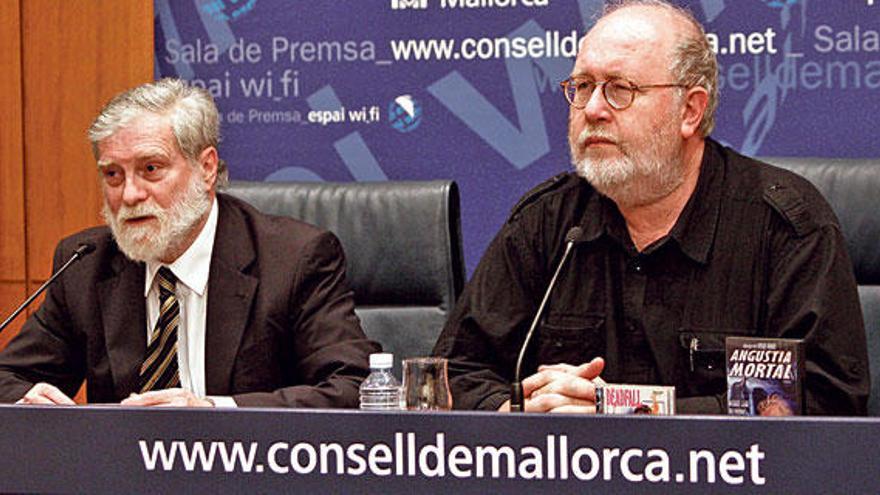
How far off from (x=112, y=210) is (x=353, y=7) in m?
1.16

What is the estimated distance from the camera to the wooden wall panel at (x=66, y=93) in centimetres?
377

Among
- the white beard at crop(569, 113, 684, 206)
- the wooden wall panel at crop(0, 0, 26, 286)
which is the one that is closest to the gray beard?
the white beard at crop(569, 113, 684, 206)

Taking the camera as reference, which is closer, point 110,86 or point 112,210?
point 112,210

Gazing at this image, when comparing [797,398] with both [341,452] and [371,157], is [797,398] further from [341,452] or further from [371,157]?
[371,157]

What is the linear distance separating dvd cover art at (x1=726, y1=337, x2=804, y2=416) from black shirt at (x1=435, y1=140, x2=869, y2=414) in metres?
0.43

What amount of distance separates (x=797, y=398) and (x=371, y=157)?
82.6 inches

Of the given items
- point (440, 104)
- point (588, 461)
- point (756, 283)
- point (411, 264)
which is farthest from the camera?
point (440, 104)

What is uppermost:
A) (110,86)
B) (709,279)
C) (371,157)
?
(110,86)

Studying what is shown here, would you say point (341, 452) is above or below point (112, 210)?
below

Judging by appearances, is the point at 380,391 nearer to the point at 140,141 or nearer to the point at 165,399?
the point at 165,399

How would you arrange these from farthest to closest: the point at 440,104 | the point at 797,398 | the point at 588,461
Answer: the point at 440,104
the point at 797,398
the point at 588,461

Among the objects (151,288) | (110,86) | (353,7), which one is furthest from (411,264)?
(110,86)

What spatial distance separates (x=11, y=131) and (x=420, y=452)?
2774 mm

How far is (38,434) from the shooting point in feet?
4.95
